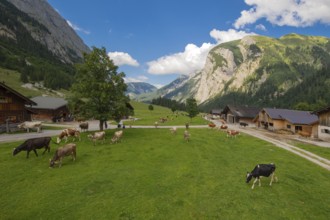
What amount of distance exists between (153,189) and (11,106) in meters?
49.4

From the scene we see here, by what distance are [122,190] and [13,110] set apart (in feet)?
157

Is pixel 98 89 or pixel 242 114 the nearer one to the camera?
pixel 98 89

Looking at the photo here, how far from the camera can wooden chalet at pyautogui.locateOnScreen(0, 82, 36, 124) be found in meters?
47.1

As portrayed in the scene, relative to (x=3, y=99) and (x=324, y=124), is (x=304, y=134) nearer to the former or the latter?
(x=324, y=124)

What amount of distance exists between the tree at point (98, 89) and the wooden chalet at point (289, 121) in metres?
54.1

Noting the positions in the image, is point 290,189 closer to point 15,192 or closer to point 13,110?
point 15,192

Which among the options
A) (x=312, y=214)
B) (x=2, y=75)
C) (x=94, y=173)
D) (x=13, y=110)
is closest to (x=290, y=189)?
(x=312, y=214)

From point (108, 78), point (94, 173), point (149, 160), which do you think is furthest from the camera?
point (108, 78)

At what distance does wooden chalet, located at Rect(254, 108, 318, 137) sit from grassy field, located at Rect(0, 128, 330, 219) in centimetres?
4357

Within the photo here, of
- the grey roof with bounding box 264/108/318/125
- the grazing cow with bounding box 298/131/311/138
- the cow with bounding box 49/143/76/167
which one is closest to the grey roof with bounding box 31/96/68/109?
the cow with bounding box 49/143/76/167

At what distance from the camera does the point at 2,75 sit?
133 meters

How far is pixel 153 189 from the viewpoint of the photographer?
53.8 feet

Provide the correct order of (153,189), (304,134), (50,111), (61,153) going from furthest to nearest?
(50,111)
(304,134)
(61,153)
(153,189)

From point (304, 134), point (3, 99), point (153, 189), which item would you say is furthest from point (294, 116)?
point (3, 99)
